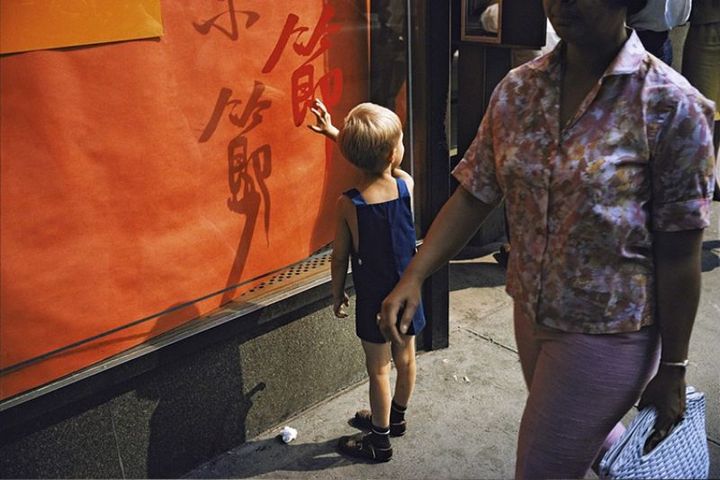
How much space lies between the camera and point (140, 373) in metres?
2.92

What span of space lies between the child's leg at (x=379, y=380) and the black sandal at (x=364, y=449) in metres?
0.10

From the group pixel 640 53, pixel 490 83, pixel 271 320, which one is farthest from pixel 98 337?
pixel 490 83

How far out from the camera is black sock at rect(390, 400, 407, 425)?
3375mm

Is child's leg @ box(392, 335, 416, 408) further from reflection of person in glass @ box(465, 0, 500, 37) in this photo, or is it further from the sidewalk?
reflection of person in glass @ box(465, 0, 500, 37)

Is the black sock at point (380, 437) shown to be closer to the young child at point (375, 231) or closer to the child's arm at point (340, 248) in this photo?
the young child at point (375, 231)

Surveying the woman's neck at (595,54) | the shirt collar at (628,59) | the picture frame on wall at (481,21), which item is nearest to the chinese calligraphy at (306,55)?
the picture frame on wall at (481,21)

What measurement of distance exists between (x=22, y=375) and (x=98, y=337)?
0.30 m

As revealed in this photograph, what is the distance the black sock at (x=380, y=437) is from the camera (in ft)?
10.6

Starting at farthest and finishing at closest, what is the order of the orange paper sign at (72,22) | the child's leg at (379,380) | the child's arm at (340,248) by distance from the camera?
the child's leg at (379,380) → the child's arm at (340,248) → the orange paper sign at (72,22)

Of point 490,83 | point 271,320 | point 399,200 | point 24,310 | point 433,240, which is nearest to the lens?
point 433,240

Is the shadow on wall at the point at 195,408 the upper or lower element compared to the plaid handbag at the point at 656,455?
lower

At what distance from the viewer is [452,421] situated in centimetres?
352

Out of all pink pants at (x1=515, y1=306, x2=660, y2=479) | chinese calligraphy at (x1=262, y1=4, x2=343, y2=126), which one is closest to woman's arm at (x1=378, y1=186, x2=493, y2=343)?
pink pants at (x1=515, y1=306, x2=660, y2=479)

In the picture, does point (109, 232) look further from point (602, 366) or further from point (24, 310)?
point (602, 366)
